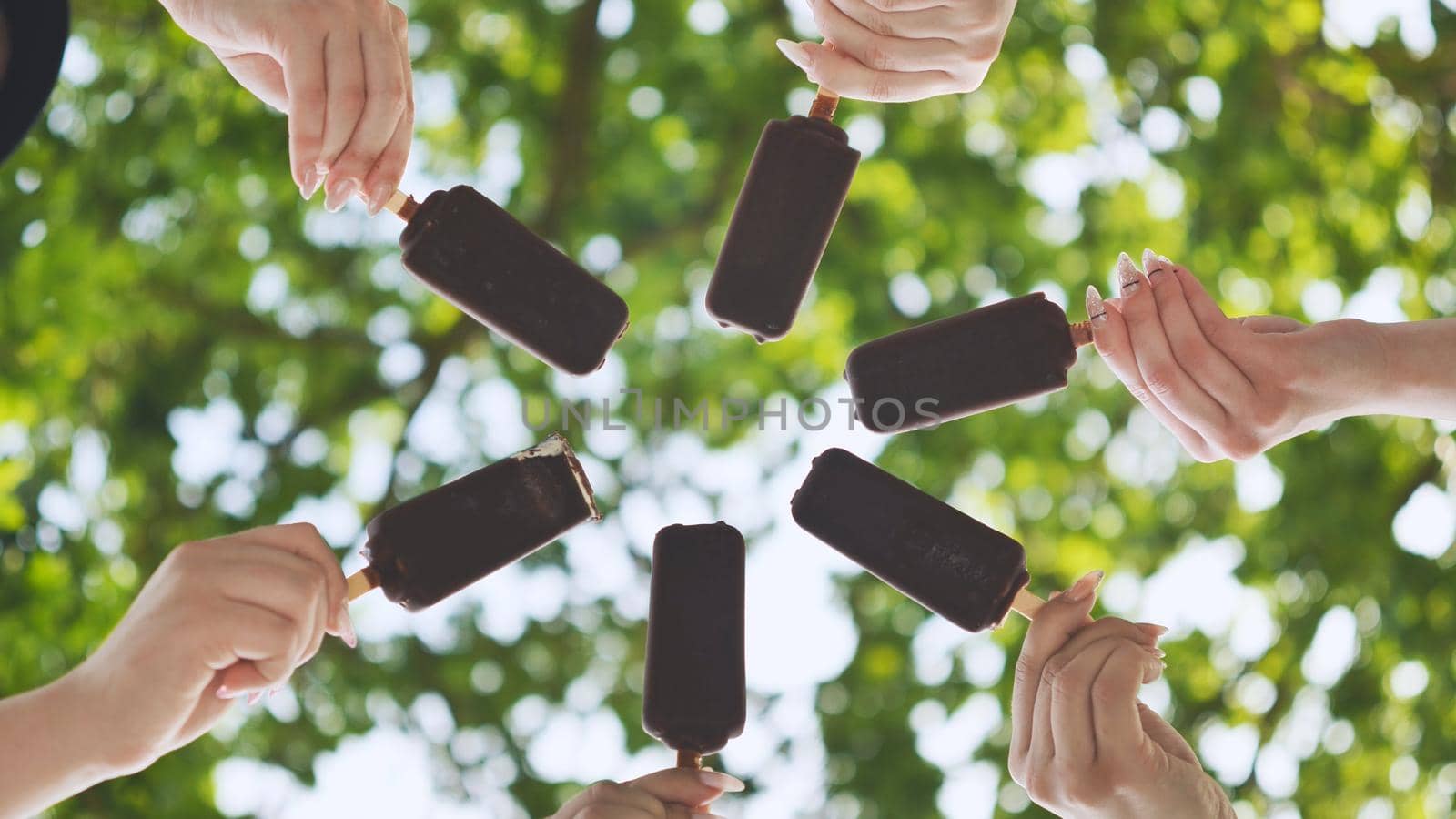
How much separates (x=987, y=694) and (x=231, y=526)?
2069mm

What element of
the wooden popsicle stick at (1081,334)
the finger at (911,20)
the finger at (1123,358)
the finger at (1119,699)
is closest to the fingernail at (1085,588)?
the finger at (1119,699)

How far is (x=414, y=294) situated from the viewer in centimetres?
314

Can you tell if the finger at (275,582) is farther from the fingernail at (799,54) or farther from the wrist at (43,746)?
the fingernail at (799,54)

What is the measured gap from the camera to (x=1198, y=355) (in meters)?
1.69

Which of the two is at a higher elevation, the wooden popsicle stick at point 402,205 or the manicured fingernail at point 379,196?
the manicured fingernail at point 379,196

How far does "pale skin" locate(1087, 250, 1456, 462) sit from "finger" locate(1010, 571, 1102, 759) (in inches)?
12.4

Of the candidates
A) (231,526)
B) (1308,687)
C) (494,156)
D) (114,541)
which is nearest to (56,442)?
(114,541)

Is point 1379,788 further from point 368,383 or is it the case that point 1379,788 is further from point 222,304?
point 222,304

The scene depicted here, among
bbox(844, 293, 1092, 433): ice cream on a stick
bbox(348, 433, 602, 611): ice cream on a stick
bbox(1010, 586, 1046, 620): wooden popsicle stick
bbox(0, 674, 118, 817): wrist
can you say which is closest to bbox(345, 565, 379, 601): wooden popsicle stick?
bbox(348, 433, 602, 611): ice cream on a stick

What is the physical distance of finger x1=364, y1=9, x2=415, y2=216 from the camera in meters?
1.74

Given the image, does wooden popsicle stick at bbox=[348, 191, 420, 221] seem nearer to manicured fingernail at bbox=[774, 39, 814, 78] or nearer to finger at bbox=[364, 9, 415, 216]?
finger at bbox=[364, 9, 415, 216]

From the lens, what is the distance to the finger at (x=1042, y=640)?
1.78 m

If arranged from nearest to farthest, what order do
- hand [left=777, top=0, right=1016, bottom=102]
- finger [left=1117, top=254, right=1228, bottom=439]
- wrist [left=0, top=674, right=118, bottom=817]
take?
wrist [left=0, top=674, right=118, bottom=817], finger [left=1117, top=254, right=1228, bottom=439], hand [left=777, top=0, right=1016, bottom=102]

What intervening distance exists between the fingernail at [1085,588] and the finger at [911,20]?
0.91m
